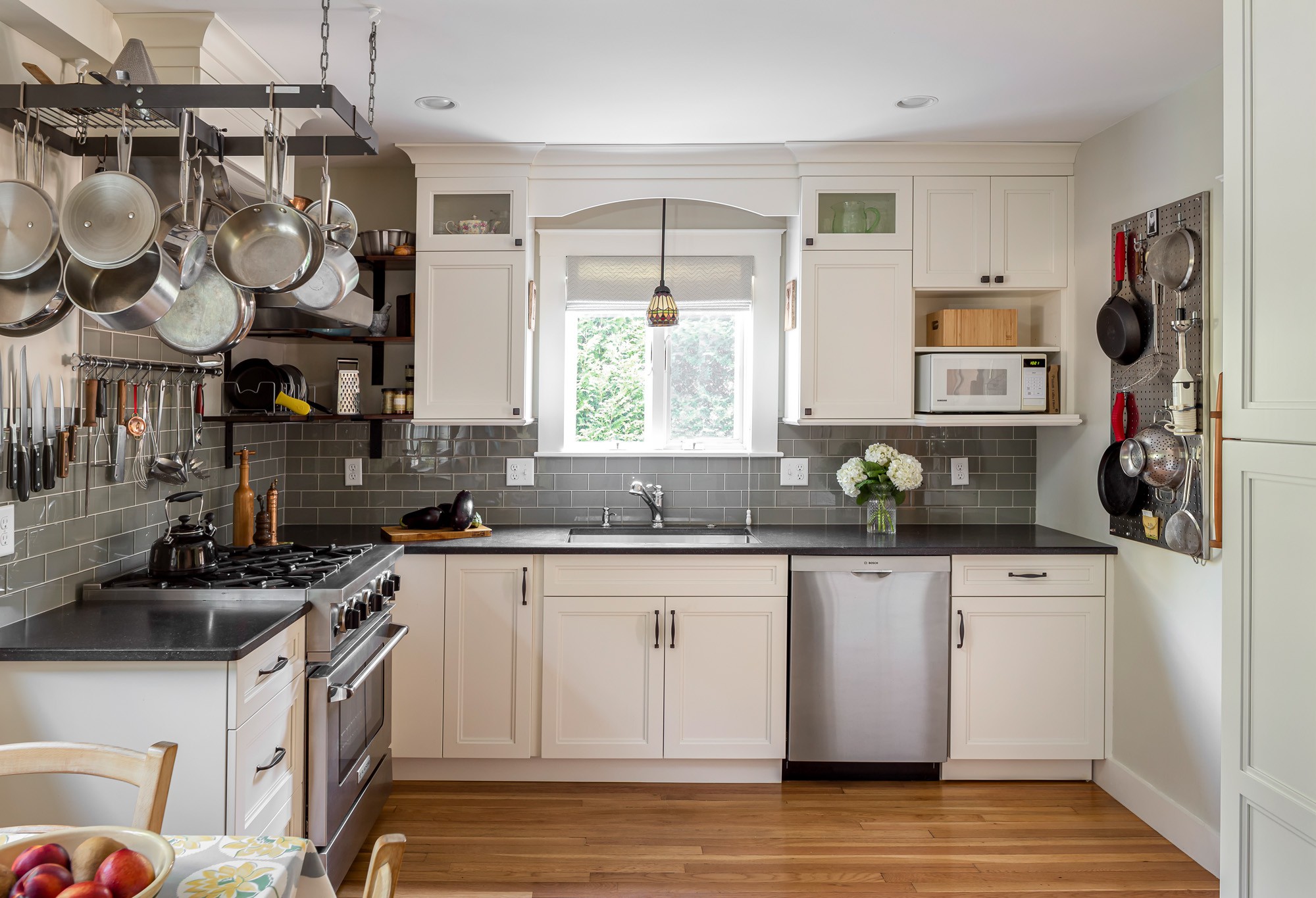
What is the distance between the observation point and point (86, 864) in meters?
→ 1.05

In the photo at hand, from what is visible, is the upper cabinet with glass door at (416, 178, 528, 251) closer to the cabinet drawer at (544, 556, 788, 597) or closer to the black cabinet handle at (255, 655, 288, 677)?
the cabinet drawer at (544, 556, 788, 597)

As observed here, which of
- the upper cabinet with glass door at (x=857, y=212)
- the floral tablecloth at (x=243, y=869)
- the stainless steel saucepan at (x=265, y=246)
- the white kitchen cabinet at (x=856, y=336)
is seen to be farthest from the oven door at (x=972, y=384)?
the floral tablecloth at (x=243, y=869)

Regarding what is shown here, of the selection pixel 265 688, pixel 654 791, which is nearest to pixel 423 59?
pixel 265 688

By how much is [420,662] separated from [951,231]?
8.72 ft

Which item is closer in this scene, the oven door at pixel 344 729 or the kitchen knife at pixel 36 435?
the kitchen knife at pixel 36 435

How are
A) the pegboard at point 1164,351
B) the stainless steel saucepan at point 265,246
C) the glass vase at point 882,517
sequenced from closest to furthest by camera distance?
the stainless steel saucepan at point 265,246
the pegboard at point 1164,351
the glass vase at point 882,517

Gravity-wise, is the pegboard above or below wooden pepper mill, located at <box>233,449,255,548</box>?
above

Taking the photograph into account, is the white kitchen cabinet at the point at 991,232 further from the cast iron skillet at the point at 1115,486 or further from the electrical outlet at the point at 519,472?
the electrical outlet at the point at 519,472

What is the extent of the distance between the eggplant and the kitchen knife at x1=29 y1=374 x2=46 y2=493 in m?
1.49

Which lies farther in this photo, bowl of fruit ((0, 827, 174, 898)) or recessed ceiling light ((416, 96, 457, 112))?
recessed ceiling light ((416, 96, 457, 112))

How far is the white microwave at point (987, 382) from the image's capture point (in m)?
3.55

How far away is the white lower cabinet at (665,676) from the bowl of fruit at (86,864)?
7.37 feet

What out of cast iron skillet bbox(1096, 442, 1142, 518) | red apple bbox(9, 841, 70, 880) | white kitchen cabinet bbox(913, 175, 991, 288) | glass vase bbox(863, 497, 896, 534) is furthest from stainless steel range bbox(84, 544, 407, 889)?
cast iron skillet bbox(1096, 442, 1142, 518)

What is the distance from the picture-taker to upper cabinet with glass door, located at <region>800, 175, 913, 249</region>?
11.7ft
